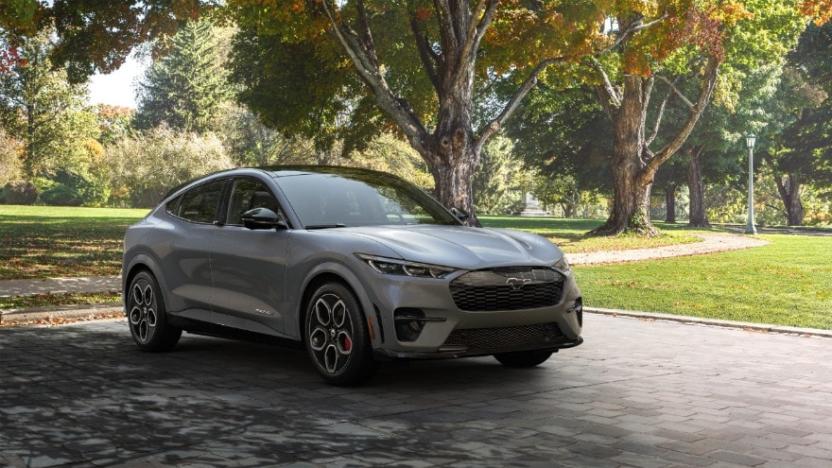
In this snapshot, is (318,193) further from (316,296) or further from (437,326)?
→ (437,326)

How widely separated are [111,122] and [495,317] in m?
96.1

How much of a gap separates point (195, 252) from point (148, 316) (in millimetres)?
1031

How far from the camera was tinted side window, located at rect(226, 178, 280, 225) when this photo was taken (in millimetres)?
8281

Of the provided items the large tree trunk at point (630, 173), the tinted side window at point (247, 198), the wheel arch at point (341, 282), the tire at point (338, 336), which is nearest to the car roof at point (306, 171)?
the tinted side window at point (247, 198)

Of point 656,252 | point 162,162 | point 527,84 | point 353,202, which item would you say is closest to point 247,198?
point 353,202

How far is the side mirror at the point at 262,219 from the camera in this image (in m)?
7.79

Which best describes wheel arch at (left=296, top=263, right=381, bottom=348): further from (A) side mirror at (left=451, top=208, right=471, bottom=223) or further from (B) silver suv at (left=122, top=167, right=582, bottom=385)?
(A) side mirror at (left=451, top=208, right=471, bottom=223)

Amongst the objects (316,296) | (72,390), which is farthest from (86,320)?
(316,296)

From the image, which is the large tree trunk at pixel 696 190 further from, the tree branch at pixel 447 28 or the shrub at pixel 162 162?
the tree branch at pixel 447 28

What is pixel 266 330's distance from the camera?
7.95 meters

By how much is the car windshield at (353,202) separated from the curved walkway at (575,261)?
7.26m

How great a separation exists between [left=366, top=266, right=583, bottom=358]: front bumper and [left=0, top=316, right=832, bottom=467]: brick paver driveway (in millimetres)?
362

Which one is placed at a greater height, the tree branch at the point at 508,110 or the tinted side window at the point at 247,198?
the tree branch at the point at 508,110

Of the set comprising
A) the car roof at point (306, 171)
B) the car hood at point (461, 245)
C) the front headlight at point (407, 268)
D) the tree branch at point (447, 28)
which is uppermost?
the tree branch at point (447, 28)
